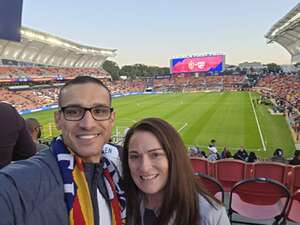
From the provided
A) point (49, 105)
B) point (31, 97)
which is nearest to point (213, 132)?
point (49, 105)

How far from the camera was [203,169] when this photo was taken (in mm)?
6766

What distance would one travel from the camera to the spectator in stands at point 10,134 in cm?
213

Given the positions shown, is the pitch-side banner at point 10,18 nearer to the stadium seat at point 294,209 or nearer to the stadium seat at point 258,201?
the stadium seat at point 258,201

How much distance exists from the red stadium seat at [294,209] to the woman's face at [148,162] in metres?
2.35

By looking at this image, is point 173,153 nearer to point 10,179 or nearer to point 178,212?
point 178,212

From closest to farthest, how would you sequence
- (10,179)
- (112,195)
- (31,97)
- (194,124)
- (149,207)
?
(10,179) → (112,195) → (149,207) → (194,124) → (31,97)

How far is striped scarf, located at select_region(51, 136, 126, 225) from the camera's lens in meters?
1.54

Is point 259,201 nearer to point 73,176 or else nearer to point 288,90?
point 73,176

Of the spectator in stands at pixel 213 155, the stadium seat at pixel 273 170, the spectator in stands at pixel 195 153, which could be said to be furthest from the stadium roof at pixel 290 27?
the stadium seat at pixel 273 170

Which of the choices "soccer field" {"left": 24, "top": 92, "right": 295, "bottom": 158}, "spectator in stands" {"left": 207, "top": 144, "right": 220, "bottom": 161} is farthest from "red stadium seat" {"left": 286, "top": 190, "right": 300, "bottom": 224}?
"soccer field" {"left": 24, "top": 92, "right": 295, "bottom": 158}

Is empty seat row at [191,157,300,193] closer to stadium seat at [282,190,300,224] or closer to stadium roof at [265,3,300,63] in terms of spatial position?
stadium seat at [282,190,300,224]

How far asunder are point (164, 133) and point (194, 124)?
937 inches

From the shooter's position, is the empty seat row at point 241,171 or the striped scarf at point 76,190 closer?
the striped scarf at point 76,190

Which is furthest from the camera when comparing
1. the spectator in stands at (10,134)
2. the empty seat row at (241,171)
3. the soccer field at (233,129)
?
the soccer field at (233,129)
